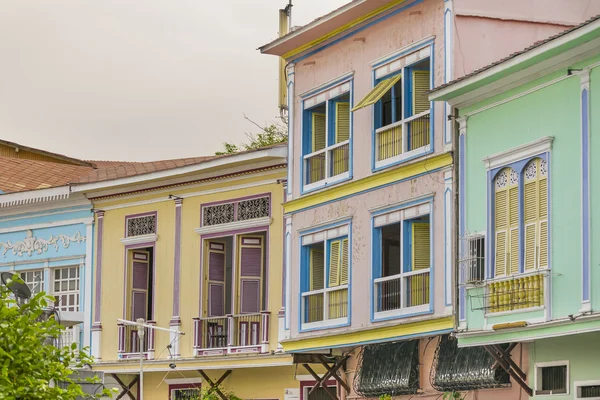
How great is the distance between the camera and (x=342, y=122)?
27.5 meters

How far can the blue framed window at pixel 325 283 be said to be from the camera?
87.9ft

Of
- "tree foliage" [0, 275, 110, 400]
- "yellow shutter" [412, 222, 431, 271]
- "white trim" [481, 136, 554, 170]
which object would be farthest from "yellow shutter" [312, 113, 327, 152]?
"tree foliage" [0, 275, 110, 400]

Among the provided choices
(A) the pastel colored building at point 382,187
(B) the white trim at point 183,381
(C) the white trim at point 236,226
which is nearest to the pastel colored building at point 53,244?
(B) the white trim at point 183,381

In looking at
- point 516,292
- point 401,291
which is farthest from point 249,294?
point 516,292

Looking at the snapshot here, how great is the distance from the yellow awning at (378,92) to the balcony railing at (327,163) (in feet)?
4.82

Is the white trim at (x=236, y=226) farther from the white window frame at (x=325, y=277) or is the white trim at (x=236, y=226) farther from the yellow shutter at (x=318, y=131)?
the yellow shutter at (x=318, y=131)

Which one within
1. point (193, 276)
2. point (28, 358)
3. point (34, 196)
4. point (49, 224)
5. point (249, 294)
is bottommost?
point (28, 358)

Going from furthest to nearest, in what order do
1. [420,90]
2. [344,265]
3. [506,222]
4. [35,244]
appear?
[35,244] < [344,265] < [420,90] < [506,222]

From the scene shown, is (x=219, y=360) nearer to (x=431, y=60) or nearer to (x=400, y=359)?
(x=400, y=359)

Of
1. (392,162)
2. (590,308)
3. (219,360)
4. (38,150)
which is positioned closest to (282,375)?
(219,360)

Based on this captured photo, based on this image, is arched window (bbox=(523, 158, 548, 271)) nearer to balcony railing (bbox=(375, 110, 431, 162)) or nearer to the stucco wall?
balcony railing (bbox=(375, 110, 431, 162))

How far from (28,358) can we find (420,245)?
11386 mm

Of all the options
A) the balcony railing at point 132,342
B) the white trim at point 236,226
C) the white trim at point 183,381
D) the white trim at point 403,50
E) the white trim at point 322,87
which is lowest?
the white trim at point 183,381

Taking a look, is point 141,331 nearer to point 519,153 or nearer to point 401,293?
point 401,293
